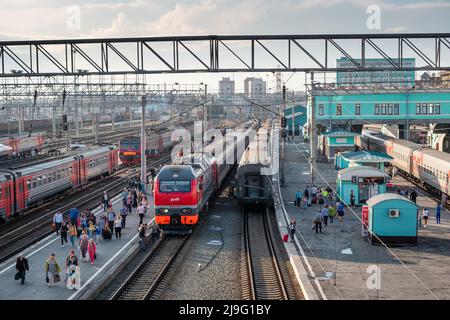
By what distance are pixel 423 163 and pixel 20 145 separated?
38021mm

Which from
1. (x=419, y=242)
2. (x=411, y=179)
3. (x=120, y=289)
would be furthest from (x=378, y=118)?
(x=120, y=289)

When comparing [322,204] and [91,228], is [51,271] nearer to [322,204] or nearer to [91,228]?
[91,228]

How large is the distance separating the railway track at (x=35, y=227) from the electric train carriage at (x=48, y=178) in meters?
0.93

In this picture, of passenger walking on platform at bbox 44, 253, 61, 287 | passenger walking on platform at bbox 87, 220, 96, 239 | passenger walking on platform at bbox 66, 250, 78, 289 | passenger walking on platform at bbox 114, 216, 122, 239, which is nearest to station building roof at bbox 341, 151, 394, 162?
passenger walking on platform at bbox 114, 216, 122, 239

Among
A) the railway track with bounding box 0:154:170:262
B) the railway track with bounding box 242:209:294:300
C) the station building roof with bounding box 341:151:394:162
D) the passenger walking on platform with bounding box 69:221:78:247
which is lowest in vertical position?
the railway track with bounding box 242:209:294:300

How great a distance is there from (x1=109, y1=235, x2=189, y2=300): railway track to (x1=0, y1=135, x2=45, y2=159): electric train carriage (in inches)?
1261

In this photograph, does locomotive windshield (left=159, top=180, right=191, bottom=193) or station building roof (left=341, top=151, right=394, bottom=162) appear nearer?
locomotive windshield (left=159, top=180, right=191, bottom=193)

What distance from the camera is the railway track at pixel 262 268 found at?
16641 mm

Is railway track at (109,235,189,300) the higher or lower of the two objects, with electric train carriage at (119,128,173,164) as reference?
lower

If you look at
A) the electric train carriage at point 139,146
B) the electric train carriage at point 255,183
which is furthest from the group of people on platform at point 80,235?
the electric train carriage at point 139,146

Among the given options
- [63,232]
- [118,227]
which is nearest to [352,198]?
[118,227]

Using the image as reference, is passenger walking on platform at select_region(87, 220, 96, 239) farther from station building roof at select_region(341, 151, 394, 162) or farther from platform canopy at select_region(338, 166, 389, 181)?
station building roof at select_region(341, 151, 394, 162)

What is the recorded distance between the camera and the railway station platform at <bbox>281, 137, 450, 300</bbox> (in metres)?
16.3
